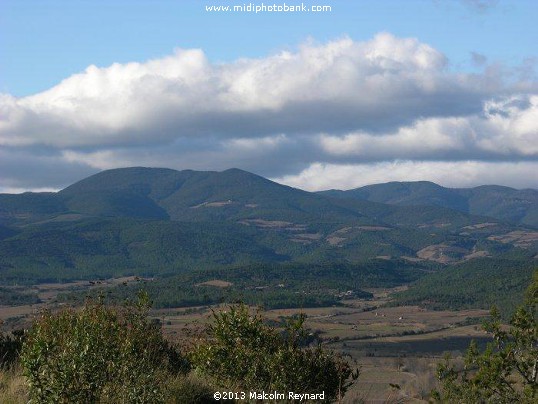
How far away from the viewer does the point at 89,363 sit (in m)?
12.3

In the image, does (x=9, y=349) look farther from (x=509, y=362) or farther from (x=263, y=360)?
(x=509, y=362)

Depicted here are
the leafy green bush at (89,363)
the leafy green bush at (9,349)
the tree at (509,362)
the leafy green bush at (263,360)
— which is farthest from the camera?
the tree at (509,362)

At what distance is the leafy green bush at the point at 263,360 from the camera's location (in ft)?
55.1

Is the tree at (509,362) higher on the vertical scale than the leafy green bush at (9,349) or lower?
lower

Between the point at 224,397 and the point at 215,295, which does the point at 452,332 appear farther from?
the point at 224,397

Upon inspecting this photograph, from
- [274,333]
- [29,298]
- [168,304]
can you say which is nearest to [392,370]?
[274,333]

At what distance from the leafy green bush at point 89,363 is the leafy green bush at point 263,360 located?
196cm

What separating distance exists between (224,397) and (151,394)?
403 cm

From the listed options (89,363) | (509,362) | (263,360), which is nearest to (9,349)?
(263,360)

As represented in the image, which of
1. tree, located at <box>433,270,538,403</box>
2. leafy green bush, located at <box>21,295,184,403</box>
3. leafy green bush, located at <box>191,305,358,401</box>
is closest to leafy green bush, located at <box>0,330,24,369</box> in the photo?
leafy green bush, located at <box>21,295,184,403</box>

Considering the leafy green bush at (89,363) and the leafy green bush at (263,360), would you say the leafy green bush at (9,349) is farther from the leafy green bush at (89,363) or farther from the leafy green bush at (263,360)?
the leafy green bush at (263,360)

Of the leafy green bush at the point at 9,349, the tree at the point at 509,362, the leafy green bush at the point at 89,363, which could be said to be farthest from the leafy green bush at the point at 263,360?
the tree at the point at 509,362

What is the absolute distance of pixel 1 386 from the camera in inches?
→ 594

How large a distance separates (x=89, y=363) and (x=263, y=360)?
5795mm
